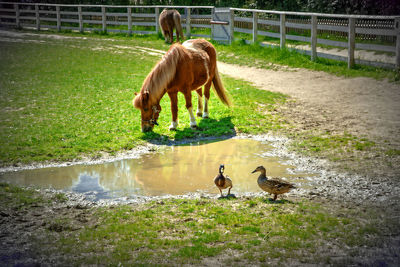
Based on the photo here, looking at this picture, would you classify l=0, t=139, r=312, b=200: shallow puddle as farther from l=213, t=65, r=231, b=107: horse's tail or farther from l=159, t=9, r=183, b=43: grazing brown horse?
l=159, t=9, r=183, b=43: grazing brown horse

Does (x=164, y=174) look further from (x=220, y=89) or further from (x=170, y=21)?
(x=170, y=21)

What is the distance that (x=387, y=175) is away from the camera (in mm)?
5973

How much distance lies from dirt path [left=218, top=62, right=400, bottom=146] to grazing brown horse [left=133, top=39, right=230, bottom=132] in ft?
7.22

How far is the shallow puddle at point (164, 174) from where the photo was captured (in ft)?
19.6

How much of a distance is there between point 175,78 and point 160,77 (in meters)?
0.42

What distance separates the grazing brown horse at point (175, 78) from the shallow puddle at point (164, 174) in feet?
3.03

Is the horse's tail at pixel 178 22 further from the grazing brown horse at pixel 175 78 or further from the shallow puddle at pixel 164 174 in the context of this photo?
the shallow puddle at pixel 164 174

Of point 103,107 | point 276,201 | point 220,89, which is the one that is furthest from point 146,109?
point 276,201

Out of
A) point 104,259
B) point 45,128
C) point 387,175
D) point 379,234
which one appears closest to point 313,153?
point 387,175

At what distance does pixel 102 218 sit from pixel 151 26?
22358mm

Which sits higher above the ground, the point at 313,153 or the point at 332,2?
the point at 332,2

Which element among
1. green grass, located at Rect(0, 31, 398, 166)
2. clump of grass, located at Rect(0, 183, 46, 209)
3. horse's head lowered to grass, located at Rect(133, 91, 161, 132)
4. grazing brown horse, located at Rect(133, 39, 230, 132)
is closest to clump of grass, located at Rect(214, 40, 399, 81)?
green grass, located at Rect(0, 31, 398, 166)

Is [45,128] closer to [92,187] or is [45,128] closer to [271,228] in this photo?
[92,187]

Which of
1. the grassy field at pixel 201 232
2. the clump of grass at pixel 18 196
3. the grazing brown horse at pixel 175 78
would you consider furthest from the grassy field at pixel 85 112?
the grassy field at pixel 201 232
